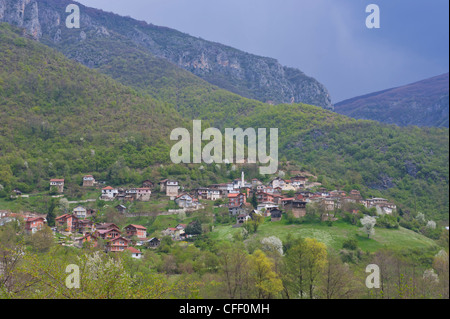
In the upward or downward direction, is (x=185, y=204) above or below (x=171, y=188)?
below

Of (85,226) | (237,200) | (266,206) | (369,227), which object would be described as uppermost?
(237,200)

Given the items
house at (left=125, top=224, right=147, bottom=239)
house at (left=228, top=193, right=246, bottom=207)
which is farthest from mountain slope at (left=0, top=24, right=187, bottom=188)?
house at (left=125, top=224, right=147, bottom=239)

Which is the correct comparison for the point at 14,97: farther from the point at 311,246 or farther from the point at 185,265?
the point at 311,246

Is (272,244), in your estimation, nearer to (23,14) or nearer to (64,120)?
(64,120)

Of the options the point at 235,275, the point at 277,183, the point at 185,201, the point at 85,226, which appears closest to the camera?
the point at 235,275

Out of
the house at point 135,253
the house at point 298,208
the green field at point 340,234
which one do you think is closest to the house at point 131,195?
the green field at point 340,234

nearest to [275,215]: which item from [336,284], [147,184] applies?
[147,184]

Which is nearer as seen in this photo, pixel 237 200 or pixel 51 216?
pixel 51 216
